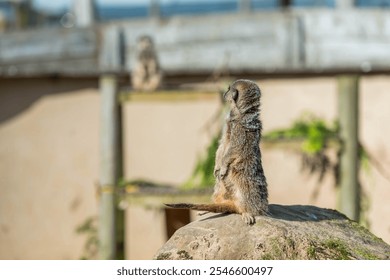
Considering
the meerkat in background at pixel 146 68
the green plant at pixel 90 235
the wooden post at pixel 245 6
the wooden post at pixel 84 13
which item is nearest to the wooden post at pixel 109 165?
the meerkat in background at pixel 146 68

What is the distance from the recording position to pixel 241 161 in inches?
188

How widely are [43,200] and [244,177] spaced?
23.2 feet

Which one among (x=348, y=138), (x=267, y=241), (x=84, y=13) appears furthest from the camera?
(x=84, y=13)

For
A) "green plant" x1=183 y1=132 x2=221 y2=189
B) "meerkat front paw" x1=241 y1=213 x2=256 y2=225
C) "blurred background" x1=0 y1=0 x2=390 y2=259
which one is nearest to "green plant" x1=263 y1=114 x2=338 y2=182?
"blurred background" x1=0 y1=0 x2=390 y2=259

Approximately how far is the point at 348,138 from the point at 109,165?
2.24 m

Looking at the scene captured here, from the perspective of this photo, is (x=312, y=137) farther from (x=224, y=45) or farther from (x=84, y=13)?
(x=84, y=13)

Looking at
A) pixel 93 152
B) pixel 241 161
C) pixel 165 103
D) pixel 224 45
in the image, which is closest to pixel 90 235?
pixel 93 152

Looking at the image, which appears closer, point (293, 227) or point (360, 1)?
point (293, 227)

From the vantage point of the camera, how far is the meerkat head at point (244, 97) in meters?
4.81

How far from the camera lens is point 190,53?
1115 cm

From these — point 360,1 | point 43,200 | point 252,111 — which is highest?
point 360,1
